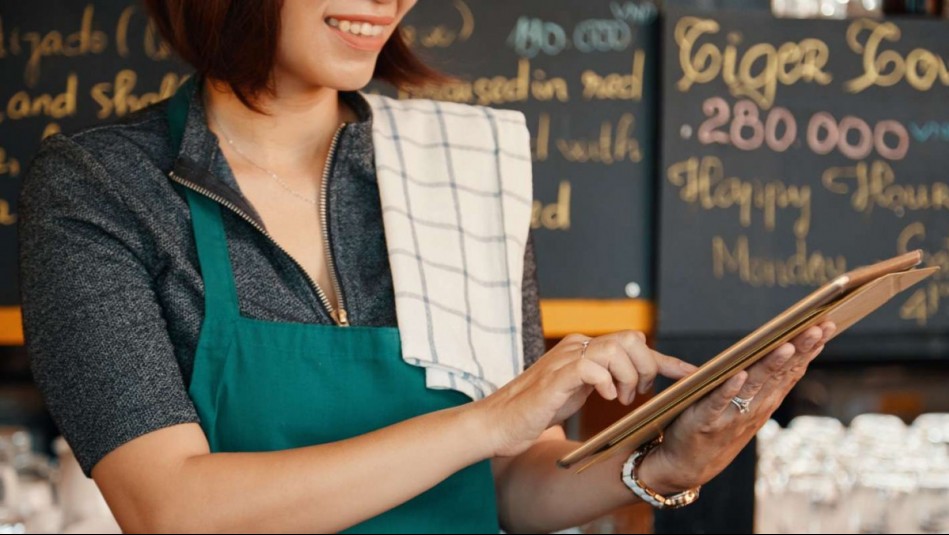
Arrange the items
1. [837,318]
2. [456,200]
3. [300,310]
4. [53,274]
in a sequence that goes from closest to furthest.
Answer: [837,318]
[53,274]
[300,310]
[456,200]

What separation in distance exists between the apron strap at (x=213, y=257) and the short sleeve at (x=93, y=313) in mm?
52

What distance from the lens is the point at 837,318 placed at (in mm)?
1007

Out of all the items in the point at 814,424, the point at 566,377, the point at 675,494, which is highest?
the point at 566,377

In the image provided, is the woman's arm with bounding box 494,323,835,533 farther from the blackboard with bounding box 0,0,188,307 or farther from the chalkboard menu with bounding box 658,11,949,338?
the blackboard with bounding box 0,0,188,307

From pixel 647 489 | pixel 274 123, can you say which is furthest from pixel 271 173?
pixel 647 489

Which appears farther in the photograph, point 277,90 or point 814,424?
point 814,424

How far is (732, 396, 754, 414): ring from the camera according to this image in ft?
3.68

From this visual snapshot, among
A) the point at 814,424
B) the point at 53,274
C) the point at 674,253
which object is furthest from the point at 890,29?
the point at 53,274

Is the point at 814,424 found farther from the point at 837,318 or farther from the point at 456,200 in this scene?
the point at 837,318

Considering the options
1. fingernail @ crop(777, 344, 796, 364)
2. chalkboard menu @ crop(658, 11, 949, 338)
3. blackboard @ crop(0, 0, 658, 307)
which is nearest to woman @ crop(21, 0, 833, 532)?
fingernail @ crop(777, 344, 796, 364)

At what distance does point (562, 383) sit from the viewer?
42.6 inches

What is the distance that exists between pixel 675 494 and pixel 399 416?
300mm

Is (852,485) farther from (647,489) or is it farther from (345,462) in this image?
(345,462)

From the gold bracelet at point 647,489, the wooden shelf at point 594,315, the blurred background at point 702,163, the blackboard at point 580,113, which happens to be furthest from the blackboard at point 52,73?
the gold bracelet at point 647,489
